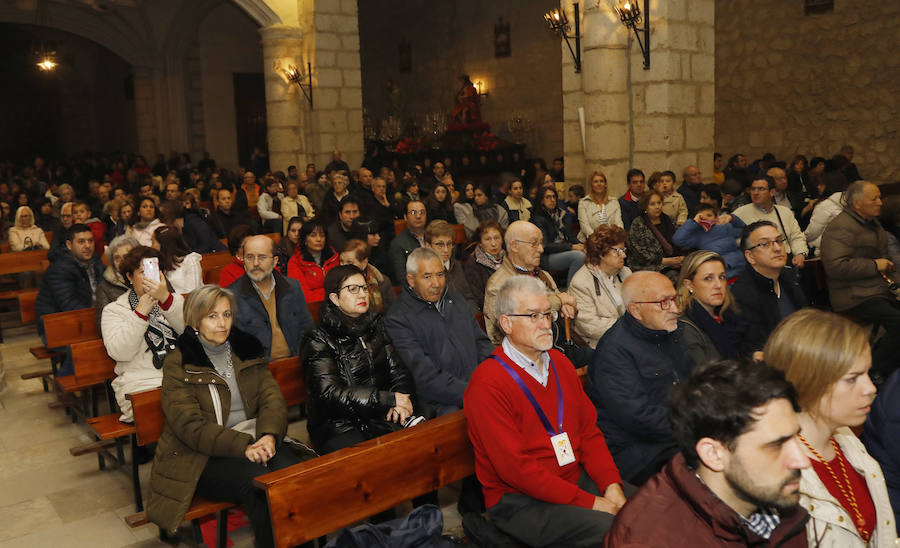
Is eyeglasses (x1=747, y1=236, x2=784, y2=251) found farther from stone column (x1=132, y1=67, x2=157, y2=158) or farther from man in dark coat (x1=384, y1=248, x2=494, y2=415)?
stone column (x1=132, y1=67, x2=157, y2=158)

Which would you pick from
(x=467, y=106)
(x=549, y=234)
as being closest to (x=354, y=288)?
(x=549, y=234)

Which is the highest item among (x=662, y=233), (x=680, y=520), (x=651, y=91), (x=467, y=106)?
(x=467, y=106)

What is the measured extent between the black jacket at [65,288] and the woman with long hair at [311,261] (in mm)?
1348

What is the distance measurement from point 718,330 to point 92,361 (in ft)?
11.1

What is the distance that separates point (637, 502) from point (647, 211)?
5.28 meters

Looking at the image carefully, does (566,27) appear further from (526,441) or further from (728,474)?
(728,474)

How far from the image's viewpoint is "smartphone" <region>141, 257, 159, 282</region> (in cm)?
404

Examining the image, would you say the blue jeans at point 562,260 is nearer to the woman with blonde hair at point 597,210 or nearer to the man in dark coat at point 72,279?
the woman with blonde hair at point 597,210

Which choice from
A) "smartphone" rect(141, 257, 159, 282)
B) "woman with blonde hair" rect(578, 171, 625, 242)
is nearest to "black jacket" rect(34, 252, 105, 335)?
"smartphone" rect(141, 257, 159, 282)

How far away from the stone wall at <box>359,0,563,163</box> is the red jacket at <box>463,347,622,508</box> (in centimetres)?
1512

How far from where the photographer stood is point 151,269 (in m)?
4.06

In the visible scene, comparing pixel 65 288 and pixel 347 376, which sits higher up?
pixel 65 288

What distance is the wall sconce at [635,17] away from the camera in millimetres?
8586

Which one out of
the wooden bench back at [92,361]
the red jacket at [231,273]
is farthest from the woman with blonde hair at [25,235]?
the wooden bench back at [92,361]
